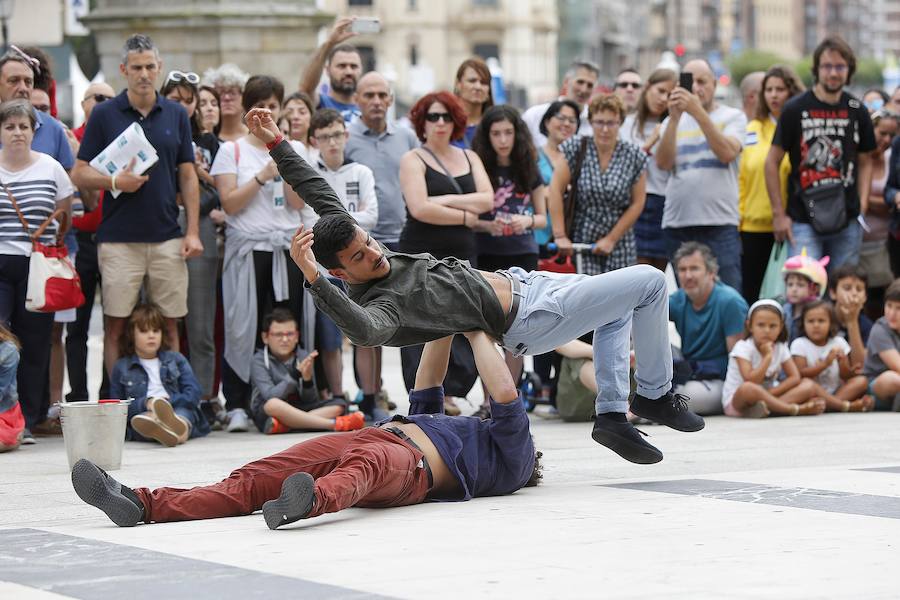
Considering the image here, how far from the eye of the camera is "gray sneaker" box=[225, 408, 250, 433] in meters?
10.2

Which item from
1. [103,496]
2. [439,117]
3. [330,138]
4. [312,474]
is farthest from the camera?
[330,138]

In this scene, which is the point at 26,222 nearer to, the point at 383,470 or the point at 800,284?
the point at 383,470

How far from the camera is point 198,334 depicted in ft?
34.4

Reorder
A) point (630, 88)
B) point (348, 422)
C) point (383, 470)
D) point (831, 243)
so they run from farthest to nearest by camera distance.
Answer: point (630, 88) < point (831, 243) < point (348, 422) < point (383, 470)

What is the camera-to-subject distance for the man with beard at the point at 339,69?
37.5 feet

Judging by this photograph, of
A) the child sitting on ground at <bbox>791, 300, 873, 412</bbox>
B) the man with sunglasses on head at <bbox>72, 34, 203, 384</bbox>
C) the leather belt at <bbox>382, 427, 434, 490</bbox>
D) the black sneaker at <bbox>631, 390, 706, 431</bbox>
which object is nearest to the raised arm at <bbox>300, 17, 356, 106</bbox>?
the man with sunglasses on head at <bbox>72, 34, 203, 384</bbox>

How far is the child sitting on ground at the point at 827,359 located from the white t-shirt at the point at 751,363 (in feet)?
0.55

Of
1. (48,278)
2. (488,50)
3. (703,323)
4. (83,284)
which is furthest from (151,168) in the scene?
(488,50)

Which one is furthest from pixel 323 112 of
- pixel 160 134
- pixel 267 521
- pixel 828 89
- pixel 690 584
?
pixel 690 584

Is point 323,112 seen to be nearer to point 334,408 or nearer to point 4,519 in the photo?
point 334,408

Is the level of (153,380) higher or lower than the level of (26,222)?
lower

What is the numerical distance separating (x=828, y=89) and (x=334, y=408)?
12.7ft

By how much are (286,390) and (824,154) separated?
3868 mm

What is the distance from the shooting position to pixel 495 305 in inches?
277
